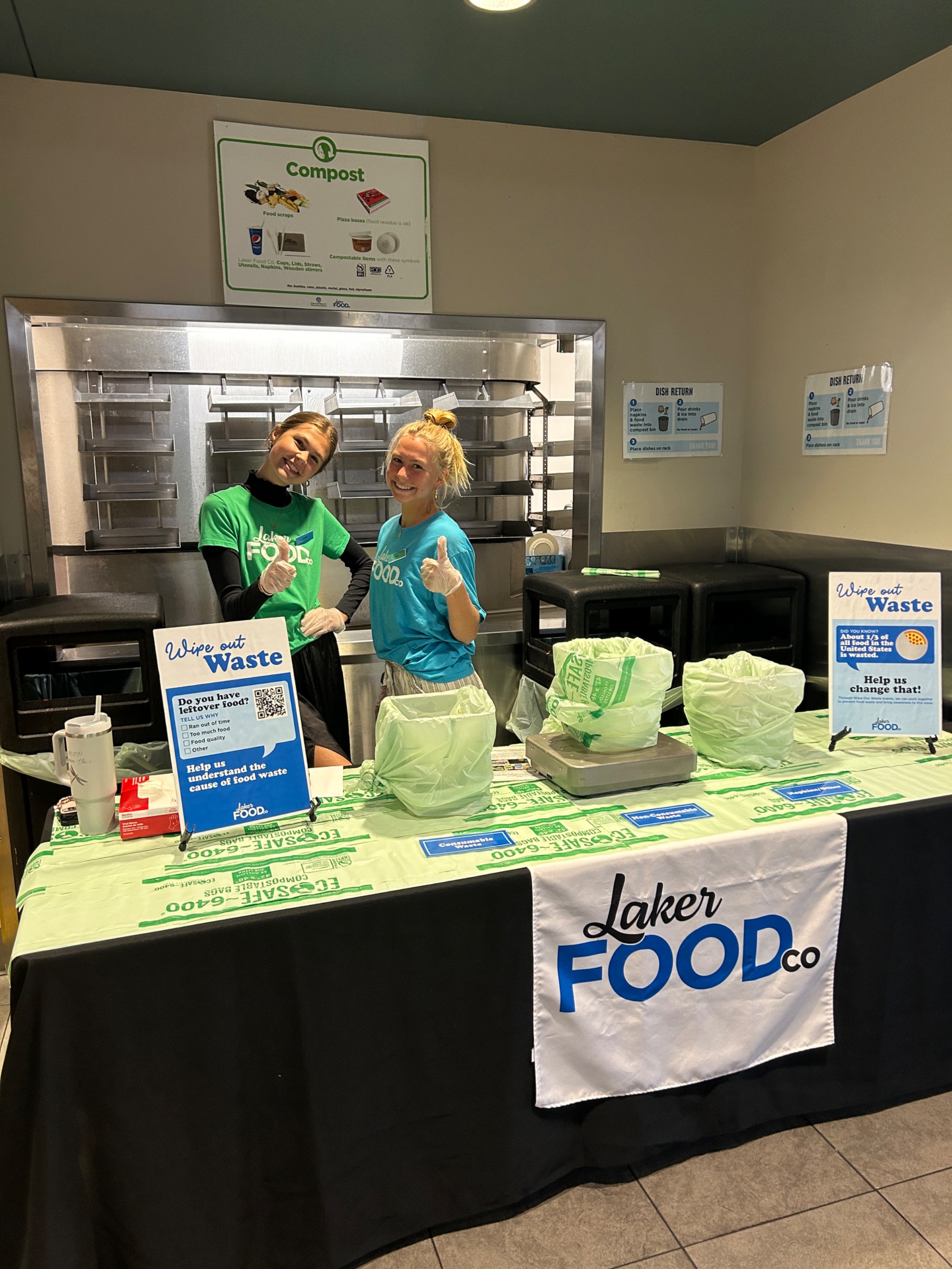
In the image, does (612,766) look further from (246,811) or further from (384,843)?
(246,811)

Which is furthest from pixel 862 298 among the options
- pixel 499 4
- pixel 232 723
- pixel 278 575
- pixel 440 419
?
pixel 232 723

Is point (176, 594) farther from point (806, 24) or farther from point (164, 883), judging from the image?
point (806, 24)

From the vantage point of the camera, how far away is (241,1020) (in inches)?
56.6

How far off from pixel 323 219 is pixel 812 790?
8.65ft

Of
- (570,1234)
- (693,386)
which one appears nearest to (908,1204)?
(570,1234)

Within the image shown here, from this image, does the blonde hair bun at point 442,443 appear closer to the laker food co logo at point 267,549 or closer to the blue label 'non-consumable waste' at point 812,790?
the laker food co logo at point 267,549

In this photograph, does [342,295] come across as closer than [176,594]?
Yes

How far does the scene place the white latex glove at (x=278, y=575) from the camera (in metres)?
2.27

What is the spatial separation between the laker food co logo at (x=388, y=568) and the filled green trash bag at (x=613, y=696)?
0.63 metres

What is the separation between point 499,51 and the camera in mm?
2756

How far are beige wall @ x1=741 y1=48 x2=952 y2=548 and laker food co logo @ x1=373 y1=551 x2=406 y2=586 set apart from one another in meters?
1.83

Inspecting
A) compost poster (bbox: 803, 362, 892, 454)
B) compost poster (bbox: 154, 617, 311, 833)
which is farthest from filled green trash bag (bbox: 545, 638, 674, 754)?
compost poster (bbox: 803, 362, 892, 454)

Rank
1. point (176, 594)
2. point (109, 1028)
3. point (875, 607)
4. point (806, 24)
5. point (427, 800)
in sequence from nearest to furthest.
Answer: point (109, 1028) → point (427, 800) → point (875, 607) → point (806, 24) → point (176, 594)

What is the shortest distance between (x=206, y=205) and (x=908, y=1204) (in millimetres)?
3493
